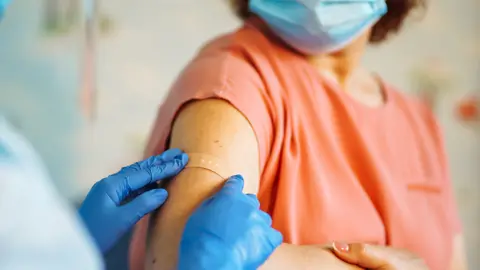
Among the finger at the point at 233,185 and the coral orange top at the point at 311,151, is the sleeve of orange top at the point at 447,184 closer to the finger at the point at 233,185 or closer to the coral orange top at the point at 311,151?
the coral orange top at the point at 311,151

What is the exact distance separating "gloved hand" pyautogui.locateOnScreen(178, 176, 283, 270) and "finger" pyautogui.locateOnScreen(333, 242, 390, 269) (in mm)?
145

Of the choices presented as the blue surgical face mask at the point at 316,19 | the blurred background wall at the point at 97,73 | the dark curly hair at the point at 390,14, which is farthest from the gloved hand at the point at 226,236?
the blurred background wall at the point at 97,73

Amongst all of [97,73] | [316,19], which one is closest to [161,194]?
[316,19]

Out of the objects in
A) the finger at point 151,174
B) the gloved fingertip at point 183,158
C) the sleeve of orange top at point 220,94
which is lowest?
→ the finger at point 151,174

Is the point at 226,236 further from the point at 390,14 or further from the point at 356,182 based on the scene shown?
the point at 390,14

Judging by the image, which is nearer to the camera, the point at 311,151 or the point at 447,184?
the point at 311,151

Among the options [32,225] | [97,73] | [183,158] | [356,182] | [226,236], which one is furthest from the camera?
[97,73]

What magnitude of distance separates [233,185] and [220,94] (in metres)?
0.14

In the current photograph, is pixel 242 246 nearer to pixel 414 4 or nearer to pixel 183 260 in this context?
pixel 183 260

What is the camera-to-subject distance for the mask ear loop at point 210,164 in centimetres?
75

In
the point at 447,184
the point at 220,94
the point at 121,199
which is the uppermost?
the point at 220,94

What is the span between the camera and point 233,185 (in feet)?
2.35

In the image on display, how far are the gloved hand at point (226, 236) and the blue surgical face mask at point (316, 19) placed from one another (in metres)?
0.33

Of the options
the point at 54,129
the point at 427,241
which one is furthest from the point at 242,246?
the point at 54,129
